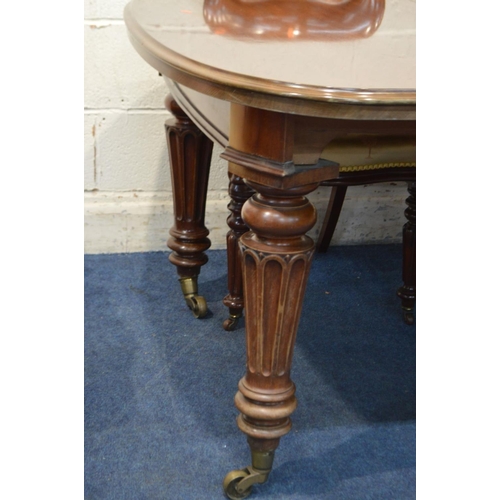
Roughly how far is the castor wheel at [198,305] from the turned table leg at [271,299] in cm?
65

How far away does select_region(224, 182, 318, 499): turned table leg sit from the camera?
3.16ft

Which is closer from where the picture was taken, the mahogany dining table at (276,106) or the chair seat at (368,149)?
the mahogany dining table at (276,106)

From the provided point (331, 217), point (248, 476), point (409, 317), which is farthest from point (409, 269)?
point (248, 476)

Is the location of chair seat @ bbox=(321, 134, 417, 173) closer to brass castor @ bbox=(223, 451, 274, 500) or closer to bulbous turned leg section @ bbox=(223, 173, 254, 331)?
bulbous turned leg section @ bbox=(223, 173, 254, 331)

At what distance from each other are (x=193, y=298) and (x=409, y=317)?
0.55 meters

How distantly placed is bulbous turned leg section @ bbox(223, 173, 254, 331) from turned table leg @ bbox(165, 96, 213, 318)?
8 centimetres

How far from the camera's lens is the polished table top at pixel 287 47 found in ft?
2.74

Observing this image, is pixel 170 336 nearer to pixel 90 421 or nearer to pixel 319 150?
pixel 90 421

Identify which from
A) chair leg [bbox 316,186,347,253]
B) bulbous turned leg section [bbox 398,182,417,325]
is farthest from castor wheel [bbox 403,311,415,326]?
chair leg [bbox 316,186,347,253]


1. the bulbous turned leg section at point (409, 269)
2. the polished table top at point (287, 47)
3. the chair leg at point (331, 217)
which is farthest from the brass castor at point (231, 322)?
the polished table top at point (287, 47)

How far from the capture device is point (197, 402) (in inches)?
55.5

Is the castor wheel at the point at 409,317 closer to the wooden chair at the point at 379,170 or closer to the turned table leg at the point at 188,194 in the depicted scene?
the wooden chair at the point at 379,170

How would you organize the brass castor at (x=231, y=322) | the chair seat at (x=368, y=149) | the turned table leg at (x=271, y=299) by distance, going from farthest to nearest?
the brass castor at (x=231, y=322) → the chair seat at (x=368, y=149) → the turned table leg at (x=271, y=299)
